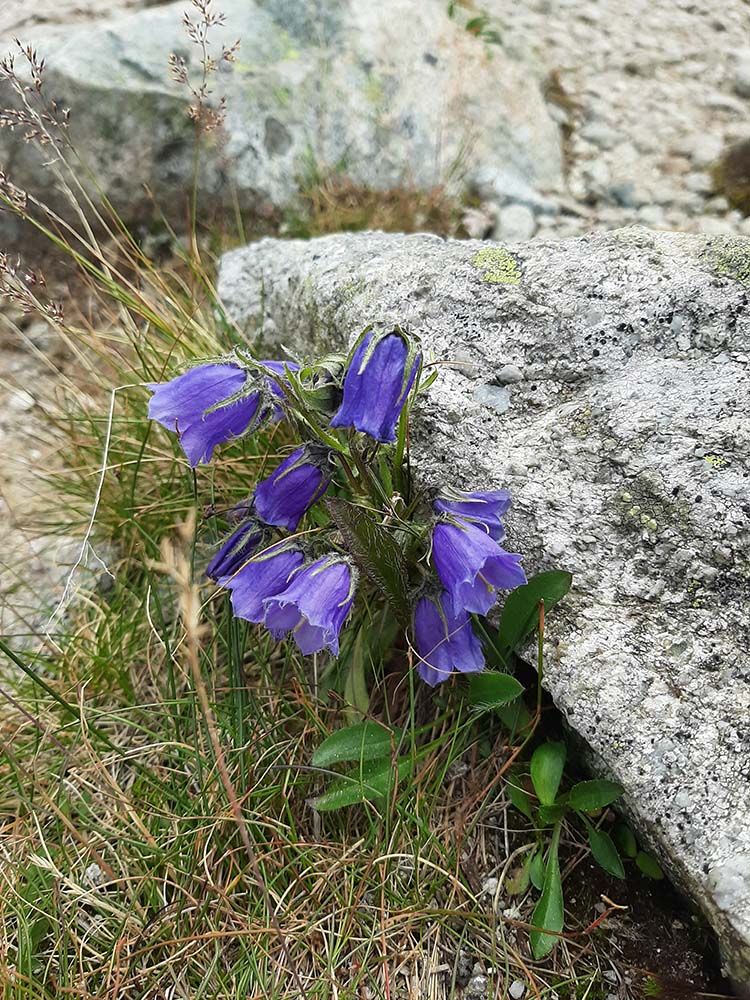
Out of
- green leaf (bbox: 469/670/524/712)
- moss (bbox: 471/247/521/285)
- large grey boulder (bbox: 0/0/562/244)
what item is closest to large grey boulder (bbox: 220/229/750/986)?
moss (bbox: 471/247/521/285)

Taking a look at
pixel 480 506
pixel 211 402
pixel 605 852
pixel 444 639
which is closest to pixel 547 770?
pixel 605 852

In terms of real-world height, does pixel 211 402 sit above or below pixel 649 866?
above

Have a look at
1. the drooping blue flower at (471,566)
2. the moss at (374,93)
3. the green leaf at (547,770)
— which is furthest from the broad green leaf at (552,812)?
the moss at (374,93)

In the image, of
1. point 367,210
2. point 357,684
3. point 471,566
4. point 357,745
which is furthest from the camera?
point 367,210

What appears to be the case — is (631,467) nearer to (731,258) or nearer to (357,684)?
(731,258)

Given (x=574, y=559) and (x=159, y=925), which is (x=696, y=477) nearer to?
(x=574, y=559)
